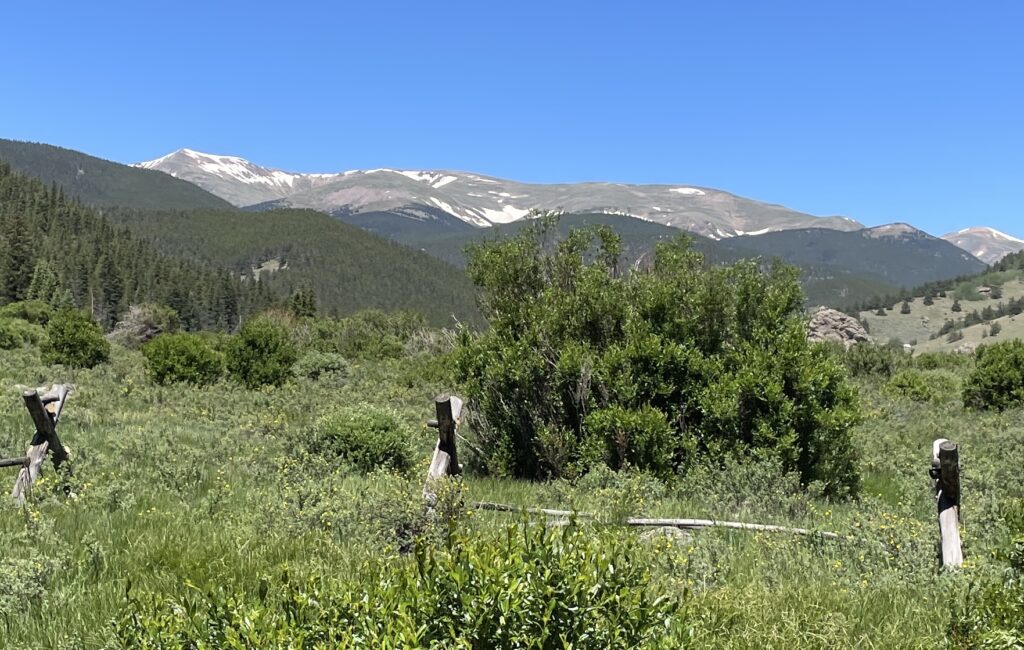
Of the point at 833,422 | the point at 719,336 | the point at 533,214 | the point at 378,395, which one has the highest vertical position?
the point at 533,214

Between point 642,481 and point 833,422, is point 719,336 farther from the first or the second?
point 642,481

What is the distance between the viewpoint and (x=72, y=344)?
88.9 feet

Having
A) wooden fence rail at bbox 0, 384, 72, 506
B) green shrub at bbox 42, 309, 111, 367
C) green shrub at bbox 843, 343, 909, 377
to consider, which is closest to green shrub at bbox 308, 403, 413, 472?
wooden fence rail at bbox 0, 384, 72, 506

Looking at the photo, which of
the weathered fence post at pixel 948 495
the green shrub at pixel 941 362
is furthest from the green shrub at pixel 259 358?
the green shrub at pixel 941 362

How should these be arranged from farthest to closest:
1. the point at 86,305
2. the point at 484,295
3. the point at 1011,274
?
the point at 1011,274 → the point at 86,305 → the point at 484,295

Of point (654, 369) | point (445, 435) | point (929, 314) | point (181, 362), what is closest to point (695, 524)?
point (445, 435)

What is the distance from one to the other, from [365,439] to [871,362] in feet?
97.5

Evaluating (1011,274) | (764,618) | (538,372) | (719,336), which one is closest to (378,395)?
(538,372)

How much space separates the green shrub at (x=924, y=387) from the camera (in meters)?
23.6

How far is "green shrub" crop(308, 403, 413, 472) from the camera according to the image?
36.5 ft

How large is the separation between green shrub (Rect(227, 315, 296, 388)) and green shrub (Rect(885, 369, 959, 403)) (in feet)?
71.6

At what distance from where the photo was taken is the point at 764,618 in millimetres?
4113

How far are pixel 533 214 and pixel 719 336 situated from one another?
13.0 feet

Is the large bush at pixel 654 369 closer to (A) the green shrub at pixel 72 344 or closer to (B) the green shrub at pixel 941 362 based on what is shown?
(A) the green shrub at pixel 72 344
